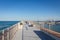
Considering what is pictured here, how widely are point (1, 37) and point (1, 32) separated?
1.18 ft

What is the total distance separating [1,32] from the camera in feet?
20.2

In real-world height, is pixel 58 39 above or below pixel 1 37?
below

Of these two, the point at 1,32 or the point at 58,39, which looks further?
the point at 58,39

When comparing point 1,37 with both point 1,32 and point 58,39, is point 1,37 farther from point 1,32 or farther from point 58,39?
point 58,39

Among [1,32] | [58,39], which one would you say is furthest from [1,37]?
[58,39]

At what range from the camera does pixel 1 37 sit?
19.2ft

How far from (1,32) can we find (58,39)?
508 cm

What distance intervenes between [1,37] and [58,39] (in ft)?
17.2

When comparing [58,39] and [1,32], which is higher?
[1,32]

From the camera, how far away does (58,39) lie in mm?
9859

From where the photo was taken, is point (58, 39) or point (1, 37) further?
point (58, 39)
